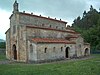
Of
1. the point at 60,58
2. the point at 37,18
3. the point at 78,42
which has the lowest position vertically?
the point at 60,58

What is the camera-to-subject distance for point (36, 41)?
120 feet

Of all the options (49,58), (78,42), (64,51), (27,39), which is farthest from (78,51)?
(27,39)

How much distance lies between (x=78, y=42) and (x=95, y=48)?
643 inches

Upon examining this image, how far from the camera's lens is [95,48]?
2495 inches

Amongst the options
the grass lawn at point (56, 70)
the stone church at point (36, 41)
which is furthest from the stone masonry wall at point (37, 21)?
the grass lawn at point (56, 70)

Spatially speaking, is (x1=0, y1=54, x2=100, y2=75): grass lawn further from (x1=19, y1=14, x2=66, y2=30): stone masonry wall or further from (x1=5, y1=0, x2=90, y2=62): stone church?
(x1=19, y1=14, x2=66, y2=30): stone masonry wall

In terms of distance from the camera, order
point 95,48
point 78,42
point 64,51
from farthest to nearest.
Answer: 1. point 95,48
2. point 78,42
3. point 64,51

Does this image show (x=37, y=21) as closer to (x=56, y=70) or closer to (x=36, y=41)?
(x=36, y=41)

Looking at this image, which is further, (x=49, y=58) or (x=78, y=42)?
(x=78, y=42)

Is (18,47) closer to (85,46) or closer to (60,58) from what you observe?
(60,58)

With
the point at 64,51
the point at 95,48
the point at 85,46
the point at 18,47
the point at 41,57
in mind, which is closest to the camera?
the point at 41,57

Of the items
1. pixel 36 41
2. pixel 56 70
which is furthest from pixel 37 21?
pixel 56 70

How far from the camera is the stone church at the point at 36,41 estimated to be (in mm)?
37812

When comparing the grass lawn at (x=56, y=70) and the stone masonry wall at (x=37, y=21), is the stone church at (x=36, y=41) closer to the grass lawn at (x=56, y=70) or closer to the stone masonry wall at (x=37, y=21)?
the stone masonry wall at (x=37, y=21)
